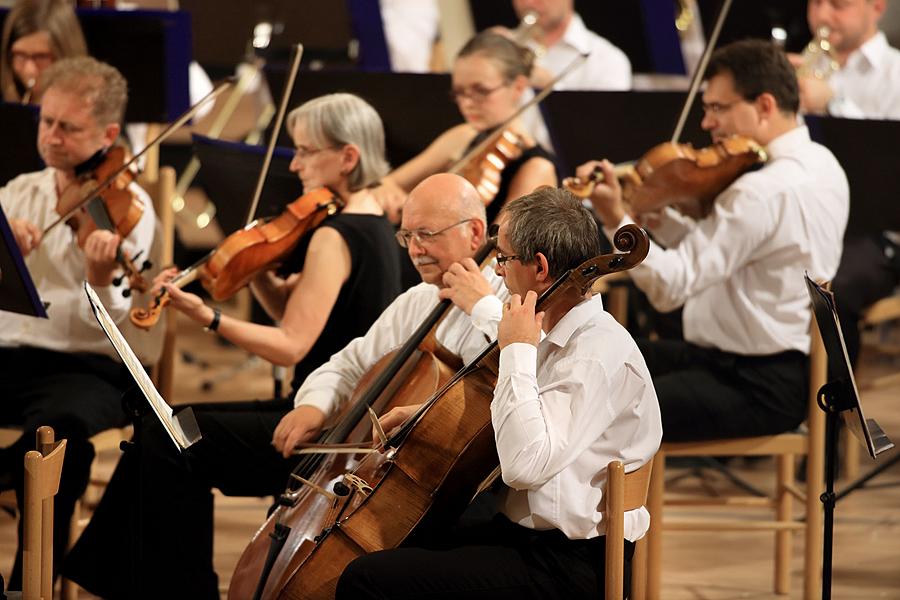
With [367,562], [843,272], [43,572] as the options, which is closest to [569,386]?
[367,562]

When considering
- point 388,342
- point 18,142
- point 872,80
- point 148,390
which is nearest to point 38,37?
point 18,142

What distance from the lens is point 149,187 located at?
3.73 meters

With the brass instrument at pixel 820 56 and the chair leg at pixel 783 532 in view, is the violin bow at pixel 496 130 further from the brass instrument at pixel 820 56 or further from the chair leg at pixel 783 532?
the brass instrument at pixel 820 56

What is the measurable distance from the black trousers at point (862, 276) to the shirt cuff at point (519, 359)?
2060mm

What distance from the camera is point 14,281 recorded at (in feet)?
9.49

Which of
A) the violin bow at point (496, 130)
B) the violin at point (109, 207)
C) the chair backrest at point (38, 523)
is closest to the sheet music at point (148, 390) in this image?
the chair backrest at point (38, 523)

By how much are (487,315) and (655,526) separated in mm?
882

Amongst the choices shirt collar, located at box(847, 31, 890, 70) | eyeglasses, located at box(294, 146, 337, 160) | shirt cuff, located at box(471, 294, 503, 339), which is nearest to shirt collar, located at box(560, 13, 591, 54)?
shirt collar, located at box(847, 31, 890, 70)

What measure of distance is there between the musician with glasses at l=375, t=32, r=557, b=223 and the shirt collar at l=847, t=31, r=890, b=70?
1.49 metres

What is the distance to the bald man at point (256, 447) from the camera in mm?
2793

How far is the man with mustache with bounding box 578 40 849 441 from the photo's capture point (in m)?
3.25

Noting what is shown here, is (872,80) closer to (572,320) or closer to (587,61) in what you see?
(587,61)

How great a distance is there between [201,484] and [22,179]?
1.12 metres

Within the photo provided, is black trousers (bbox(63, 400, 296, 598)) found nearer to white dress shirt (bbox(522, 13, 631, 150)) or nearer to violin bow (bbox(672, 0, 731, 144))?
violin bow (bbox(672, 0, 731, 144))
